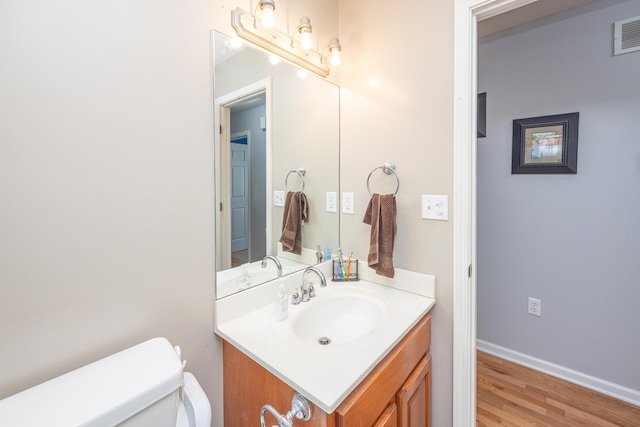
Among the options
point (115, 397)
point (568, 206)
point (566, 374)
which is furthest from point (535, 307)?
point (115, 397)

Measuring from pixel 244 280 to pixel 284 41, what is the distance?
1069 millimetres

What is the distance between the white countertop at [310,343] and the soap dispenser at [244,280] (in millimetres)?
27

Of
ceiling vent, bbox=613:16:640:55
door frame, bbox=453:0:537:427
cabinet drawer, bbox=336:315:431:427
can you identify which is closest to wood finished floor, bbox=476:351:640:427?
door frame, bbox=453:0:537:427

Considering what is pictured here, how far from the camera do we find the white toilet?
567 millimetres

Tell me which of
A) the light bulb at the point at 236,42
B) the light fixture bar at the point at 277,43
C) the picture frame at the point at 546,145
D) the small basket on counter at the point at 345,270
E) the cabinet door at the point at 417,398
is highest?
the light fixture bar at the point at 277,43

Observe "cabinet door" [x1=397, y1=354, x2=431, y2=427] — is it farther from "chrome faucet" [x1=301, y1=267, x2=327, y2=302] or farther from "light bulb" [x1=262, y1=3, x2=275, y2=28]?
"light bulb" [x1=262, y1=3, x2=275, y2=28]

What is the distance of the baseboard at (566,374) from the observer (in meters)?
1.69

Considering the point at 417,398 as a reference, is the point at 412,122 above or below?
above

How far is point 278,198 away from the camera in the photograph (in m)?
1.34

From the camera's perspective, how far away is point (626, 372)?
1.69 m

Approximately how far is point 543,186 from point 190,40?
224 cm

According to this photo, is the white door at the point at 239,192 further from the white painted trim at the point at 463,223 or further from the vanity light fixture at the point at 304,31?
the white painted trim at the point at 463,223

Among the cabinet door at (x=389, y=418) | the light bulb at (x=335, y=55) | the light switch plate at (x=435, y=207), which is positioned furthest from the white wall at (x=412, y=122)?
the cabinet door at (x=389, y=418)

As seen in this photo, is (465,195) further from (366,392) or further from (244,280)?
(244,280)
